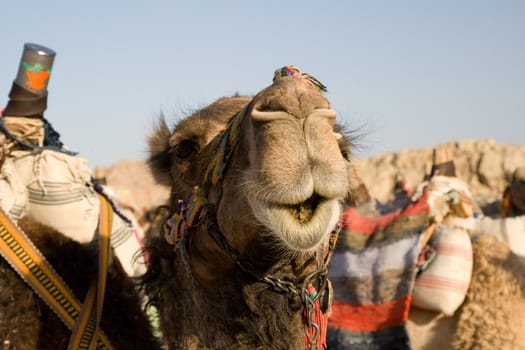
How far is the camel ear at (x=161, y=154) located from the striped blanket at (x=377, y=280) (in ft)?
7.40

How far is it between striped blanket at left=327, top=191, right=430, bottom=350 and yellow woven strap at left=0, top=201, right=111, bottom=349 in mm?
2580

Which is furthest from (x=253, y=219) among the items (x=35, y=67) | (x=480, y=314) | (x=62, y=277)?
(x=480, y=314)

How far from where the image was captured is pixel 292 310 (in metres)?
2.25

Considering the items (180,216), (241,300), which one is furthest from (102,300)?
(241,300)

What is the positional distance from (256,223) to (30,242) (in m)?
1.36

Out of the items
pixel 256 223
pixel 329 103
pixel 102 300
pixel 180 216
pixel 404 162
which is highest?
pixel 329 103

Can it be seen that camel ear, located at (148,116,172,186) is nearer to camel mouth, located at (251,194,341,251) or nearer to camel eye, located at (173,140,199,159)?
camel eye, located at (173,140,199,159)

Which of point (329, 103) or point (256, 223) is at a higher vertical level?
point (329, 103)

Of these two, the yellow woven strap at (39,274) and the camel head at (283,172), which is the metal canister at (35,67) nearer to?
the yellow woven strap at (39,274)

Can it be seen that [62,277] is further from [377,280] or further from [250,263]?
[377,280]

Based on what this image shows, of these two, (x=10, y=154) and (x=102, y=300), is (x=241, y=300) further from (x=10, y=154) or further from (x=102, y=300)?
(x=10, y=154)

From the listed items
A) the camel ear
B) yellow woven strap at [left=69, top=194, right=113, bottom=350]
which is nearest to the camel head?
the camel ear

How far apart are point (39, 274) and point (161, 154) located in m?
0.75

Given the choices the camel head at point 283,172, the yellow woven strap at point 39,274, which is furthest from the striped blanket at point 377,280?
the camel head at point 283,172
